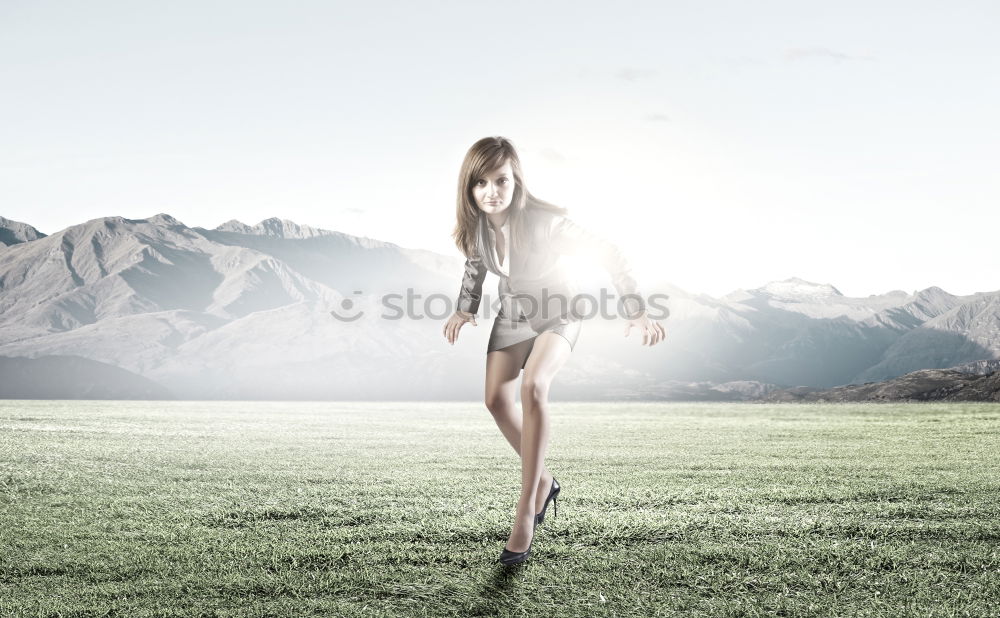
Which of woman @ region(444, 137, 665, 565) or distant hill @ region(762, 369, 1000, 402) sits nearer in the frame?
woman @ region(444, 137, 665, 565)

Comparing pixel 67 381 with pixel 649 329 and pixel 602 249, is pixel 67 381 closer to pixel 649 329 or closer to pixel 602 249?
pixel 602 249

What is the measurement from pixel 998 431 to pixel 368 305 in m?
170

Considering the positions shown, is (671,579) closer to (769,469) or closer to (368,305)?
(769,469)

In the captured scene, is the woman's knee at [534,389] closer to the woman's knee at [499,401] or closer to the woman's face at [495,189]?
the woman's knee at [499,401]

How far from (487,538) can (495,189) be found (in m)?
2.08

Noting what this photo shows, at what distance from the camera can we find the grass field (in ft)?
12.4

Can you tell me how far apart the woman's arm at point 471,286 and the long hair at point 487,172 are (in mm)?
249

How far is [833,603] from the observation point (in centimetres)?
370

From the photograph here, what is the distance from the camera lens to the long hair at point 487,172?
4492 mm

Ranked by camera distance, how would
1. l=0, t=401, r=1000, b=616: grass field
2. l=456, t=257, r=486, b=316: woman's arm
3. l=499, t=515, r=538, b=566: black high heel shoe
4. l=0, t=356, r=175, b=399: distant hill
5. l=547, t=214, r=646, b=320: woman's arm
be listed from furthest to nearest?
1. l=0, t=356, r=175, b=399: distant hill
2. l=456, t=257, r=486, b=316: woman's arm
3. l=547, t=214, r=646, b=320: woman's arm
4. l=499, t=515, r=538, b=566: black high heel shoe
5. l=0, t=401, r=1000, b=616: grass field

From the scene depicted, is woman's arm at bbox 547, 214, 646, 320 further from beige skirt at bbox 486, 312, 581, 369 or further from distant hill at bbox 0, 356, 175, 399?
distant hill at bbox 0, 356, 175, 399

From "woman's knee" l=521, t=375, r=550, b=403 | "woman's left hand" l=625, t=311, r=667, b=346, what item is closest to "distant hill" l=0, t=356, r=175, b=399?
"woman's knee" l=521, t=375, r=550, b=403

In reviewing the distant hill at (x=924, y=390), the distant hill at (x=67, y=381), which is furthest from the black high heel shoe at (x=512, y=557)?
the distant hill at (x=67, y=381)

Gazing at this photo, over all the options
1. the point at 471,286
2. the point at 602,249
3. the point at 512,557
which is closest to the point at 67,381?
the point at 471,286
